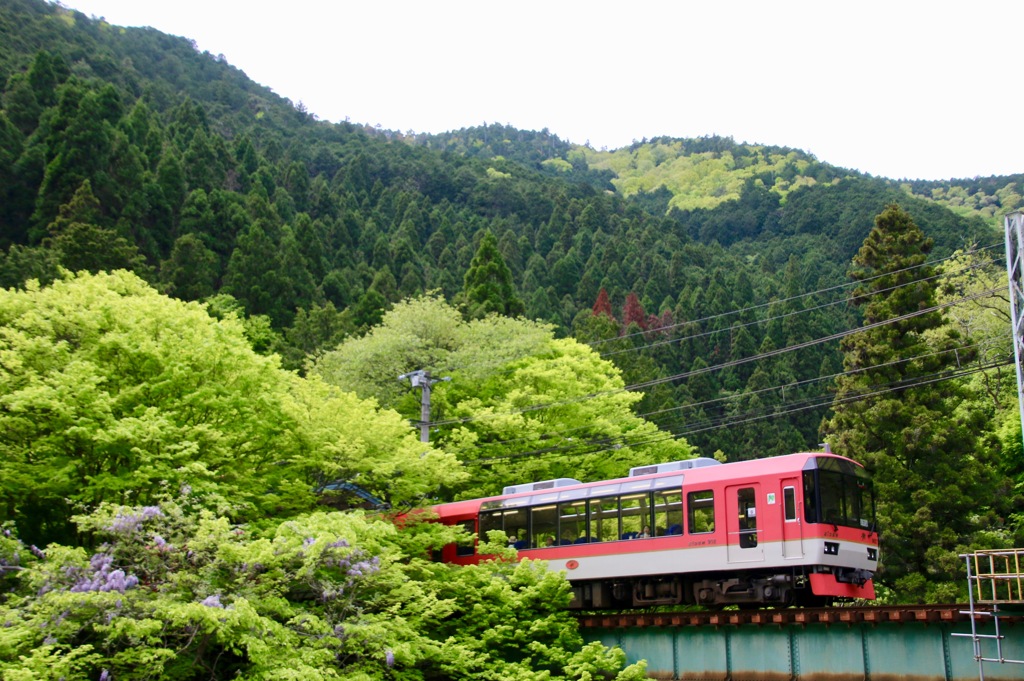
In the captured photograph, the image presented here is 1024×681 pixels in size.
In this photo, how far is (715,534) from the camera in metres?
21.3

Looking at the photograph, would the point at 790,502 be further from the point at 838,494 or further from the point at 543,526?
the point at 543,526

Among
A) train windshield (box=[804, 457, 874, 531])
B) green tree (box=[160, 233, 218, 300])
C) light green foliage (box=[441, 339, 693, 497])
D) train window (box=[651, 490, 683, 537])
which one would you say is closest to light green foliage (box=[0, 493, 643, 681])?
train window (box=[651, 490, 683, 537])

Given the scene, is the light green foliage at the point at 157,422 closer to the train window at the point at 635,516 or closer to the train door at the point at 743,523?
the train window at the point at 635,516

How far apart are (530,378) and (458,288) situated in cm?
5483

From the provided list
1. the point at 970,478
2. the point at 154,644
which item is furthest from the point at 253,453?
the point at 970,478

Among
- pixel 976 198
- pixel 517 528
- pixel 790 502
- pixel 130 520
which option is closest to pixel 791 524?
pixel 790 502

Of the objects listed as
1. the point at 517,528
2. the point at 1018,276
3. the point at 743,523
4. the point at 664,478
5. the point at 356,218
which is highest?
the point at 356,218

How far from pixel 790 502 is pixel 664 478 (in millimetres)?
3238

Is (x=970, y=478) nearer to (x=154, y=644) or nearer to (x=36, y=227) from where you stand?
(x=154, y=644)

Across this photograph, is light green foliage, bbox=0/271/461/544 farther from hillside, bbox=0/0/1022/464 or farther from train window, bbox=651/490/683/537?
hillside, bbox=0/0/1022/464

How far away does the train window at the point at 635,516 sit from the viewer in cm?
2273

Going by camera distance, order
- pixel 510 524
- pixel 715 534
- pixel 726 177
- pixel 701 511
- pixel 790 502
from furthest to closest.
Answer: pixel 726 177, pixel 510 524, pixel 701 511, pixel 715 534, pixel 790 502

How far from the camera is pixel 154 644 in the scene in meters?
17.7

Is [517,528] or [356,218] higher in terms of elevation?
[356,218]
